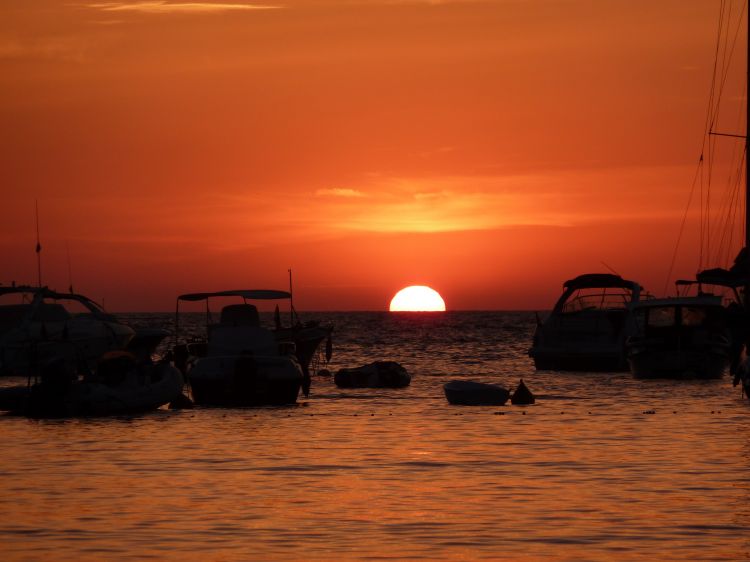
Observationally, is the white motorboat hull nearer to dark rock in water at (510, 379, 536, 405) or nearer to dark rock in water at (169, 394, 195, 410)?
dark rock in water at (169, 394, 195, 410)

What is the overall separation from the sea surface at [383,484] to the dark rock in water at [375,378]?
11.7 metres

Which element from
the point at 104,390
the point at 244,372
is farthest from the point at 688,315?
the point at 104,390

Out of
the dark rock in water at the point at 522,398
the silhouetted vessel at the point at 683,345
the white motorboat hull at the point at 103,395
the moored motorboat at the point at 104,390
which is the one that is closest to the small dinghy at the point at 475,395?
the dark rock in water at the point at 522,398

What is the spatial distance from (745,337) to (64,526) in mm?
31062

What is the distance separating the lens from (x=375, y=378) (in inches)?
2042

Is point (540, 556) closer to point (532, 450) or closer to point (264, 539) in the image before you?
point (264, 539)

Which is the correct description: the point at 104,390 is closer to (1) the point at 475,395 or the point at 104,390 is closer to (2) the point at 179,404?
(2) the point at 179,404

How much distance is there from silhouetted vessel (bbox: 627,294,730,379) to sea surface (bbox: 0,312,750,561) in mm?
13436

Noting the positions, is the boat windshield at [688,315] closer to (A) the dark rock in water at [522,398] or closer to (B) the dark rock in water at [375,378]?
(B) the dark rock in water at [375,378]

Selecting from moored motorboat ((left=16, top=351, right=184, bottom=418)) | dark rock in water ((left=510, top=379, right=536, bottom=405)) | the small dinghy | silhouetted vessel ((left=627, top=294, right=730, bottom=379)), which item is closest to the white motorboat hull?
moored motorboat ((left=16, top=351, right=184, bottom=418))

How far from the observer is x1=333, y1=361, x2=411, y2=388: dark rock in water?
2037 inches

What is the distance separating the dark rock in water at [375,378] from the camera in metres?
51.8

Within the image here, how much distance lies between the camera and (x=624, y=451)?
2681 centimetres

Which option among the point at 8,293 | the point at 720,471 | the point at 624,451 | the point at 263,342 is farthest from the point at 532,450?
the point at 8,293
